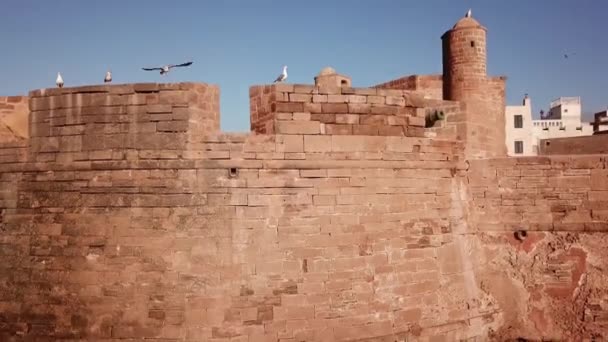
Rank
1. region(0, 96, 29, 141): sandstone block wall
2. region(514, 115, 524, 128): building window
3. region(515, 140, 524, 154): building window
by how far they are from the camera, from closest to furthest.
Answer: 1. region(0, 96, 29, 141): sandstone block wall
2. region(515, 140, 524, 154): building window
3. region(514, 115, 524, 128): building window

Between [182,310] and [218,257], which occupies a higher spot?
[218,257]

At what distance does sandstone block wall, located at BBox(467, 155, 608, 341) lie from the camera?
301 inches

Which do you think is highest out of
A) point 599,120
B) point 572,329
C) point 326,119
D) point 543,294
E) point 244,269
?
point 599,120

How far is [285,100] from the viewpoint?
621cm

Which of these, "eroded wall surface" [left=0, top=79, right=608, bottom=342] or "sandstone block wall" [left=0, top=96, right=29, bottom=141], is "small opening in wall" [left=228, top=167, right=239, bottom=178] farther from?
"sandstone block wall" [left=0, top=96, right=29, bottom=141]

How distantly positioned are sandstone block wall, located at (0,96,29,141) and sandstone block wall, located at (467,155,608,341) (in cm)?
705

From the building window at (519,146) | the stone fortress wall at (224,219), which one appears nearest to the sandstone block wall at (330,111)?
the stone fortress wall at (224,219)

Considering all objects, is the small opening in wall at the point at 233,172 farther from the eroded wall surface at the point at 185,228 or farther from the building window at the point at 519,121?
the building window at the point at 519,121


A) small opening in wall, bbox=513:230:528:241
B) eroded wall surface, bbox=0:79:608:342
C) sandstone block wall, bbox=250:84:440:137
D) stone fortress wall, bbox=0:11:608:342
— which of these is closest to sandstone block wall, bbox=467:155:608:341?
small opening in wall, bbox=513:230:528:241

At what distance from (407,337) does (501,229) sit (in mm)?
2649

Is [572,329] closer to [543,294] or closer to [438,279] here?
[543,294]

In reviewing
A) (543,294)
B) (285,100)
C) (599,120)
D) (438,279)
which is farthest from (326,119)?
(599,120)

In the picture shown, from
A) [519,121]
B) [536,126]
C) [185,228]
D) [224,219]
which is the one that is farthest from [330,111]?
[536,126]

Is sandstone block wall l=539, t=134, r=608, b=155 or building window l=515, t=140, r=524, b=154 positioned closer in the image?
sandstone block wall l=539, t=134, r=608, b=155
